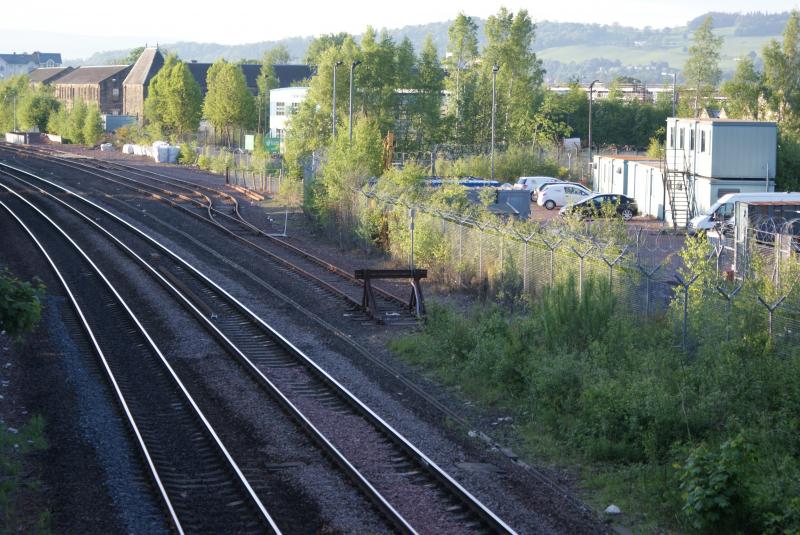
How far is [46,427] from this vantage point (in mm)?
13414

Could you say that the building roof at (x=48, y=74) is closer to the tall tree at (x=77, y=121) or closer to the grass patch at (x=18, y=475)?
the tall tree at (x=77, y=121)

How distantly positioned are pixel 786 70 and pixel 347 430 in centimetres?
6505

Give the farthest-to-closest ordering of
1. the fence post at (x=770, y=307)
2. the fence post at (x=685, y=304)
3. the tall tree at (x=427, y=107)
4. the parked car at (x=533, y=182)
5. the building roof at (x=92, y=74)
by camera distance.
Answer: the building roof at (x=92, y=74) → the tall tree at (x=427, y=107) → the parked car at (x=533, y=182) → the fence post at (x=685, y=304) → the fence post at (x=770, y=307)

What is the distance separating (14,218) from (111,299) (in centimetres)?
1720

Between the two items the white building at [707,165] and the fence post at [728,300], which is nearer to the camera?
the fence post at [728,300]

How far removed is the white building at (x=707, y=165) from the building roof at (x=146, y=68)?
329ft

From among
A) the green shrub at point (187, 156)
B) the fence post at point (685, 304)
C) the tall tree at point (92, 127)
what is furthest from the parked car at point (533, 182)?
the tall tree at point (92, 127)

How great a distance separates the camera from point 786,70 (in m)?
69.8

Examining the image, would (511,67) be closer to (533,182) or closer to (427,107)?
(427,107)

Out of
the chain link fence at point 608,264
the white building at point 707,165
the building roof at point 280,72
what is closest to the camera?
the chain link fence at point 608,264

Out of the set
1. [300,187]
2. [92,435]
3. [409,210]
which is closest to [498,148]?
[300,187]

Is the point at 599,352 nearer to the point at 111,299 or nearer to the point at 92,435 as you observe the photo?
the point at 92,435

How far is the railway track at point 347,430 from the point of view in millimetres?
10320

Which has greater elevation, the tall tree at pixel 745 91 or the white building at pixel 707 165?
the tall tree at pixel 745 91
